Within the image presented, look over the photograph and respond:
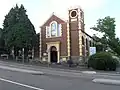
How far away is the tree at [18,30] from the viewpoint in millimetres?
50500

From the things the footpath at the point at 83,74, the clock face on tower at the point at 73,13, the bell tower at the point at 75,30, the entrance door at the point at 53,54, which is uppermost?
the clock face on tower at the point at 73,13

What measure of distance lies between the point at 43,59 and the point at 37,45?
390 cm

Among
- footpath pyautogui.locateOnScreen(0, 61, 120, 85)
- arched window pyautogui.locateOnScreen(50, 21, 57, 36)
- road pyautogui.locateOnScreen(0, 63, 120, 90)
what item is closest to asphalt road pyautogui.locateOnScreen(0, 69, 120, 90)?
road pyautogui.locateOnScreen(0, 63, 120, 90)

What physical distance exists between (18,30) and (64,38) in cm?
980

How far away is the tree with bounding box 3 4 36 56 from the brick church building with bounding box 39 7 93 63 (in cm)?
306

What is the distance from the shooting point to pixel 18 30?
50.7 meters

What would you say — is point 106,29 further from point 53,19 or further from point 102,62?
point 102,62

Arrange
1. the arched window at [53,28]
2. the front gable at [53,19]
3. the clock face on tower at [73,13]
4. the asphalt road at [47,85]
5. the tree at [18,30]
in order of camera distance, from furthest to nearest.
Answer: the arched window at [53,28] < the front gable at [53,19] < the clock face on tower at [73,13] < the tree at [18,30] < the asphalt road at [47,85]

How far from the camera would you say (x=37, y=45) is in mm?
55375

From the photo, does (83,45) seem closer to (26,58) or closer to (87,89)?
(26,58)

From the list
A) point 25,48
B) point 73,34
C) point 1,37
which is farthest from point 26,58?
point 73,34

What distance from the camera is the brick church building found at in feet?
168

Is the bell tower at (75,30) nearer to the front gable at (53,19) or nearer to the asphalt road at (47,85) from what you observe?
the front gable at (53,19)

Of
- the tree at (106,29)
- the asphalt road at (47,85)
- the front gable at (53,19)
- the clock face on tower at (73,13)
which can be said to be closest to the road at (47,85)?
the asphalt road at (47,85)
